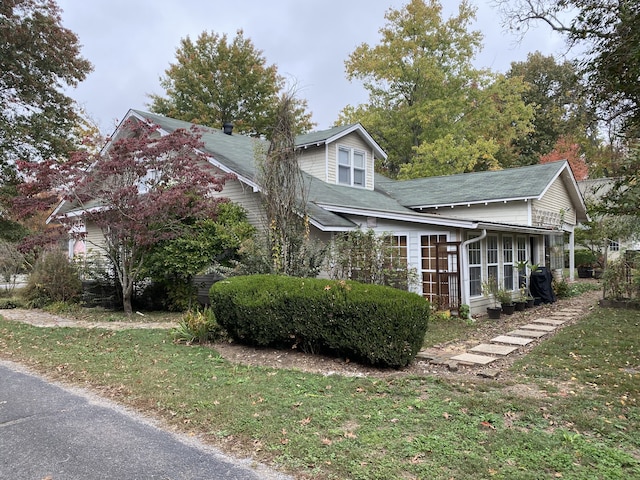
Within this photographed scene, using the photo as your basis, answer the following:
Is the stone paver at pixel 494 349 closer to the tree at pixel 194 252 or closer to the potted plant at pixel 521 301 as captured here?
the potted plant at pixel 521 301

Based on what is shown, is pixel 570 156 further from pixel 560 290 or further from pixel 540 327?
pixel 540 327

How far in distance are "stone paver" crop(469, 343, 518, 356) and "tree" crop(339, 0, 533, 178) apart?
17.9m

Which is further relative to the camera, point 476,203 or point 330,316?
point 476,203

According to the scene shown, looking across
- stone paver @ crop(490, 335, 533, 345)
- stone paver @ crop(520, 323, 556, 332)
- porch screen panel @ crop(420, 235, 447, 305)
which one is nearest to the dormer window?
porch screen panel @ crop(420, 235, 447, 305)

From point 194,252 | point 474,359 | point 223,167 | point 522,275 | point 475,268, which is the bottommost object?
point 474,359

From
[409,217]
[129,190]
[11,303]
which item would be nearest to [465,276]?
[409,217]

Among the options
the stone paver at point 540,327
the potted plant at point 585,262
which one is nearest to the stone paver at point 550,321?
the stone paver at point 540,327

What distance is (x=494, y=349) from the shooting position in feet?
24.3

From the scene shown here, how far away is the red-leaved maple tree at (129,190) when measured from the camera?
33.5 feet

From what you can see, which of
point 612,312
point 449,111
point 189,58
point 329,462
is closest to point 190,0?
point 329,462

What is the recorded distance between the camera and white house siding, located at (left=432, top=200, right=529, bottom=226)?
14.7m

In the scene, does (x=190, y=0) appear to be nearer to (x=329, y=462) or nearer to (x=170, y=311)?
(x=170, y=311)

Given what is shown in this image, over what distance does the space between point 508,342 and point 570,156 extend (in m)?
28.1

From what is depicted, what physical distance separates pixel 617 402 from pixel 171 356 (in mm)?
5901
